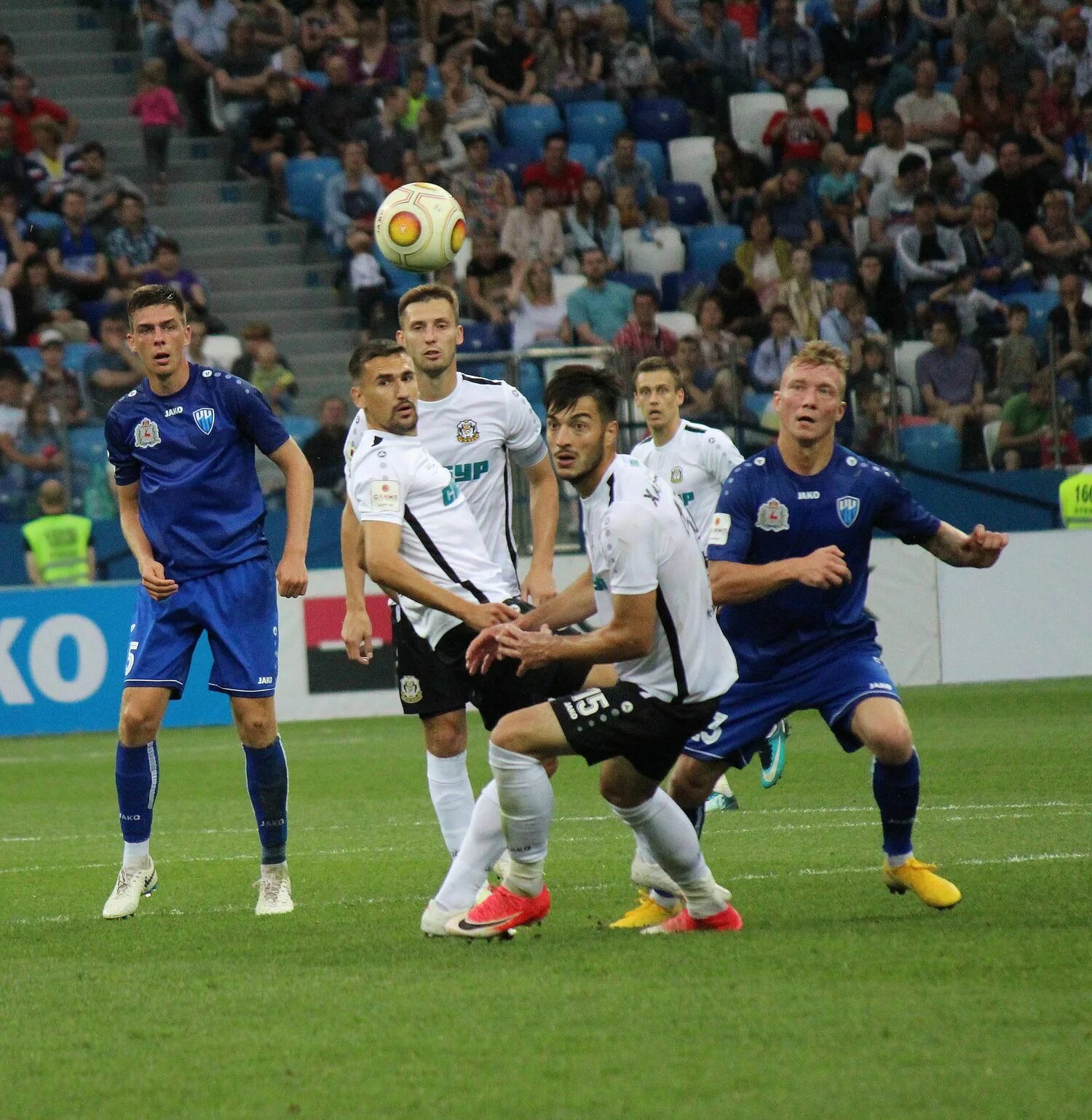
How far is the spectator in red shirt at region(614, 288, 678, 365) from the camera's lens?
16562 millimetres

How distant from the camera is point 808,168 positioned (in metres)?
20.6

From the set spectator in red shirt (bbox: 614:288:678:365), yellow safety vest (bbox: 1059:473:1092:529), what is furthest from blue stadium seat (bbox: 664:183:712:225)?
yellow safety vest (bbox: 1059:473:1092:529)

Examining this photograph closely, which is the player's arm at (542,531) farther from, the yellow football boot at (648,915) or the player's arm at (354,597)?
the yellow football boot at (648,915)

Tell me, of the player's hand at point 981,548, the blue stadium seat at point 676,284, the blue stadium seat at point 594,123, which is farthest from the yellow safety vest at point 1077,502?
the player's hand at point 981,548

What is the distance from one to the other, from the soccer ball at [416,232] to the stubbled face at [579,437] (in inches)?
130

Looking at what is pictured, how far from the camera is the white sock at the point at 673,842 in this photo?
19.3 ft

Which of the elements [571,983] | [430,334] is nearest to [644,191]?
[430,334]

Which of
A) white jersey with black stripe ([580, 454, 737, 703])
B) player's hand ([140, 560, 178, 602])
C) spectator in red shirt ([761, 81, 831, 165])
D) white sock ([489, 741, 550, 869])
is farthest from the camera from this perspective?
spectator in red shirt ([761, 81, 831, 165])

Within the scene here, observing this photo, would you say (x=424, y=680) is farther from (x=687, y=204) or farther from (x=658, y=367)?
(x=687, y=204)

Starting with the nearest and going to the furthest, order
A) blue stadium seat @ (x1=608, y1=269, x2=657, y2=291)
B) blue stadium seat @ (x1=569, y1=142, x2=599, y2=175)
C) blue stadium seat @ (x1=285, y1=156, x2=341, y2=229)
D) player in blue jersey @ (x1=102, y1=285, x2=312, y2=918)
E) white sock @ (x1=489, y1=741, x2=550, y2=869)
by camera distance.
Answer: white sock @ (x1=489, y1=741, x2=550, y2=869) < player in blue jersey @ (x1=102, y1=285, x2=312, y2=918) < blue stadium seat @ (x1=608, y1=269, x2=657, y2=291) < blue stadium seat @ (x1=285, y1=156, x2=341, y2=229) < blue stadium seat @ (x1=569, y1=142, x2=599, y2=175)

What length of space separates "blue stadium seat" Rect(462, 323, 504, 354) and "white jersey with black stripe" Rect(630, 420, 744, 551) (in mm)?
7170

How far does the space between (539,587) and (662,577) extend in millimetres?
1365

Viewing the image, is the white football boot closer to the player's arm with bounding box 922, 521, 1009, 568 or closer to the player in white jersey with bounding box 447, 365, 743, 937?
the player in white jersey with bounding box 447, 365, 743, 937

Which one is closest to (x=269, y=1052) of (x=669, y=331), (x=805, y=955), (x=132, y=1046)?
(x=132, y=1046)
